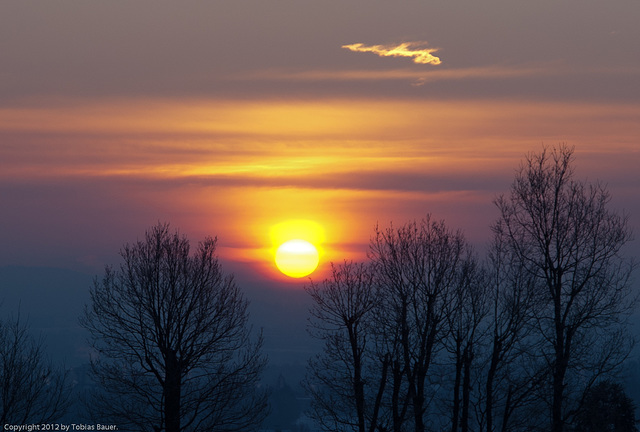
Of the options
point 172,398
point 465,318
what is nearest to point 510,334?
point 465,318

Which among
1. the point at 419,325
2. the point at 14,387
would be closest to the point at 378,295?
A: the point at 419,325

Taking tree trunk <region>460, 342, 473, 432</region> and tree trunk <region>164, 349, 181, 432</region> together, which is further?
tree trunk <region>460, 342, 473, 432</region>

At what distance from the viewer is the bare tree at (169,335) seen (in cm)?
3399

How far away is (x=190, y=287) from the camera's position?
35031mm

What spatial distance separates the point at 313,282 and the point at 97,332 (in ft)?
33.5

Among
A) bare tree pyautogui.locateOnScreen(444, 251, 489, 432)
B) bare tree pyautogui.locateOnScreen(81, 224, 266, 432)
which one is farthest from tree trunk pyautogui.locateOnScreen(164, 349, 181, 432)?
bare tree pyautogui.locateOnScreen(444, 251, 489, 432)

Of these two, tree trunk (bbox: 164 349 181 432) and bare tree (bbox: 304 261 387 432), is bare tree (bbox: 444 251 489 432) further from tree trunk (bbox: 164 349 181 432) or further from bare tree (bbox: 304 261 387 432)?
tree trunk (bbox: 164 349 181 432)

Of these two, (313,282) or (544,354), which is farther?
(313,282)

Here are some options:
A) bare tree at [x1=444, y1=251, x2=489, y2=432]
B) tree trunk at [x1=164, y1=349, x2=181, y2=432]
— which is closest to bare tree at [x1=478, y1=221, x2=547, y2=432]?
bare tree at [x1=444, y1=251, x2=489, y2=432]

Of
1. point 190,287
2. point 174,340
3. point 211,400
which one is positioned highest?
point 190,287

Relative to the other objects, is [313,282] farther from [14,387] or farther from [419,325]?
[14,387]

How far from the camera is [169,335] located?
112 ft

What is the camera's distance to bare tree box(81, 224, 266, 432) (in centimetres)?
3399

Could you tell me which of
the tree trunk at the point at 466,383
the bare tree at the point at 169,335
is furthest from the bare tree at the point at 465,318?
the bare tree at the point at 169,335
